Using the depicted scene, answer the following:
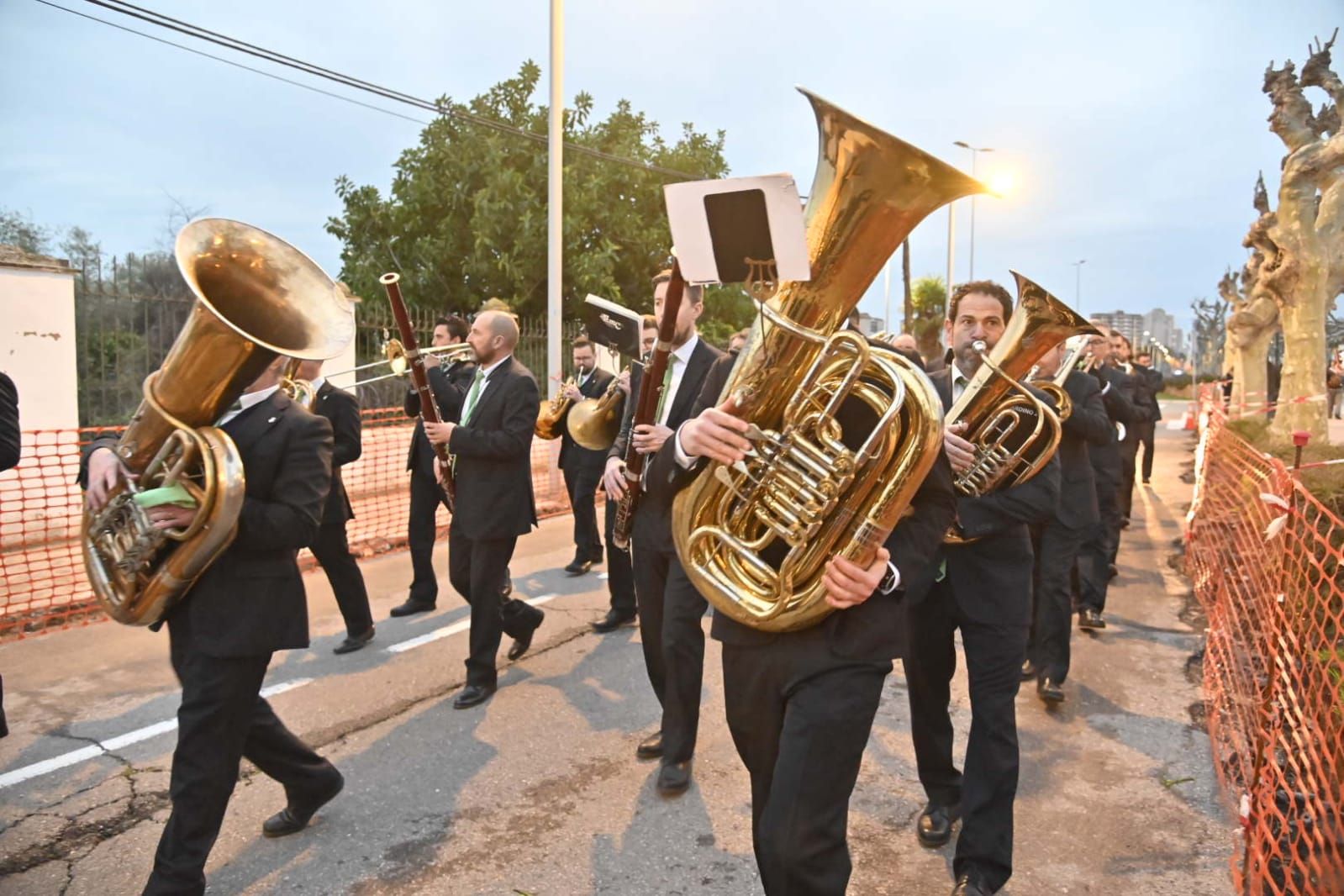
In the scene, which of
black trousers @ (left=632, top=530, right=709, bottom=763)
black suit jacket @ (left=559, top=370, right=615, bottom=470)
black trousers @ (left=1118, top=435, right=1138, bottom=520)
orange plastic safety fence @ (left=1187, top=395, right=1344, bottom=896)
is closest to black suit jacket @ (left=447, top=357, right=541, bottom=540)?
black trousers @ (left=632, top=530, right=709, bottom=763)

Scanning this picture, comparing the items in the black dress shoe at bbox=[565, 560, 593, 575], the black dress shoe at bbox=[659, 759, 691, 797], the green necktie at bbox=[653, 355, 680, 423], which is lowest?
the black dress shoe at bbox=[659, 759, 691, 797]

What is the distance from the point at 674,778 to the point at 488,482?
6.00 feet

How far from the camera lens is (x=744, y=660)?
7.50 ft

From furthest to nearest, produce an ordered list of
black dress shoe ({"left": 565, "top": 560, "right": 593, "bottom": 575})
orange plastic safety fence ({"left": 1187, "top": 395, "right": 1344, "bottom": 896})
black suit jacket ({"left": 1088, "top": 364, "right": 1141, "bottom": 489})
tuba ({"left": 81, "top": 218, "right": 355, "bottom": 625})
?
black dress shoe ({"left": 565, "top": 560, "right": 593, "bottom": 575})
black suit jacket ({"left": 1088, "top": 364, "right": 1141, "bottom": 489})
orange plastic safety fence ({"left": 1187, "top": 395, "right": 1344, "bottom": 896})
tuba ({"left": 81, "top": 218, "right": 355, "bottom": 625})

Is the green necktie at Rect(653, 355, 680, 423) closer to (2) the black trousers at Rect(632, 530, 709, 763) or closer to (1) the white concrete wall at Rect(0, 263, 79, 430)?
(2) the black trousers at Rect(632, 530, 709, 763)

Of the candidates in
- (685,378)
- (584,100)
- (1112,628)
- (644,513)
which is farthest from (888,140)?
(584,100)

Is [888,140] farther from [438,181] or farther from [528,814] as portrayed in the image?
[438,181]

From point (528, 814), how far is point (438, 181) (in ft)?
61.1

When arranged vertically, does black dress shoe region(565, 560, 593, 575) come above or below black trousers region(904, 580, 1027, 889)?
below

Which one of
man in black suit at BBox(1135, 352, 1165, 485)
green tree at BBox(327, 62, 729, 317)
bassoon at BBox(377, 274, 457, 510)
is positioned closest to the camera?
bassoon at BBox(377, 274, 457, 510)

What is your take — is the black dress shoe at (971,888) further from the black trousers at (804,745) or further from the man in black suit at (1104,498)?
the man in black suit at (1104,498)

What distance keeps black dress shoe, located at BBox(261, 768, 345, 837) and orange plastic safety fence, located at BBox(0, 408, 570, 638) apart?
→ 3563mm

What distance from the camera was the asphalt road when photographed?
10.3 ft

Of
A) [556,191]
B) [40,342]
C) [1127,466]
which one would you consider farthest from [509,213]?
[1127,466]
